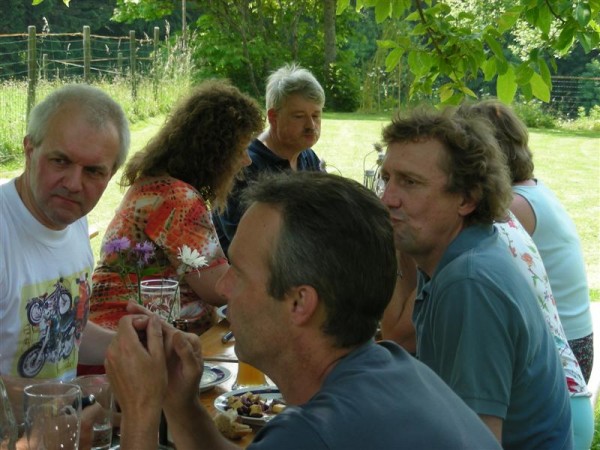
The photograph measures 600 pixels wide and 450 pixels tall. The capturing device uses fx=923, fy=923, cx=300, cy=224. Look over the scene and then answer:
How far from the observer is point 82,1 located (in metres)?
28.6

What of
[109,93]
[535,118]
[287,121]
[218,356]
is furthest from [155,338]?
[535,118]

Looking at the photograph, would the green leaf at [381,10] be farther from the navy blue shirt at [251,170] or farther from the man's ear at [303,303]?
the man's ear at [303,303]

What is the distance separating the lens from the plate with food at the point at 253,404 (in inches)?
95.7

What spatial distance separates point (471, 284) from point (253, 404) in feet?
2.36

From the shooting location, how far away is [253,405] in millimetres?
2477

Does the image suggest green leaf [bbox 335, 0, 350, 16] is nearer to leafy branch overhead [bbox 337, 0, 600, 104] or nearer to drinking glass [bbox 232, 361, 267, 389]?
leafy branch overhead [bbox 337, 0, 600, 104]

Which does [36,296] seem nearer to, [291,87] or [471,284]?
[471,284]

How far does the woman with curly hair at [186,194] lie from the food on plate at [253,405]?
0.77 metres

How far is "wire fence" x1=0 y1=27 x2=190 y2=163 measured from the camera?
10.7 meters

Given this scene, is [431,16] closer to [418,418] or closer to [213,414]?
[213,414]

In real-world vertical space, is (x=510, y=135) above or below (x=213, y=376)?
above

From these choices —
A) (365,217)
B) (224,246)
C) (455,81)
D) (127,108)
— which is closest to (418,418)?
(365,217)

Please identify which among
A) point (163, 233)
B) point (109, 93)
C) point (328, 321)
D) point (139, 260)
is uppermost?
point (328, 321)

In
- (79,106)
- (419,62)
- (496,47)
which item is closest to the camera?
(79,106)
